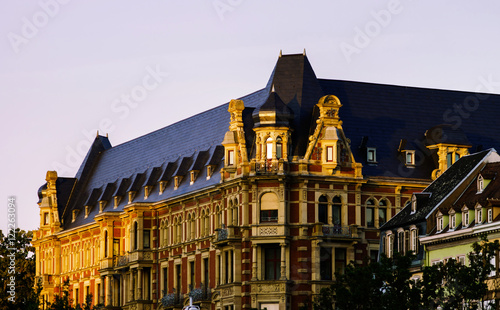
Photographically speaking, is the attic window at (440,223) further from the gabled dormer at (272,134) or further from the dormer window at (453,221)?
the gabled dormer at (272,134)

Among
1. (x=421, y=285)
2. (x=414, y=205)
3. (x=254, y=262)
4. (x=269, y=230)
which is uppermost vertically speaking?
(x=414, y=205)

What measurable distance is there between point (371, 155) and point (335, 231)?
8.35 m

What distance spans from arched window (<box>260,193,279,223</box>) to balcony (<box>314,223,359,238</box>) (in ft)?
11.1

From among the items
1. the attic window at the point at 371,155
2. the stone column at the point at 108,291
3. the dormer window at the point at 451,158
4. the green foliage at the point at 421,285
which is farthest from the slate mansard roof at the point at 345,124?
the green foliage at the point at 421,285

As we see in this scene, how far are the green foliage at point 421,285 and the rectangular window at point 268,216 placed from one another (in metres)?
16.4

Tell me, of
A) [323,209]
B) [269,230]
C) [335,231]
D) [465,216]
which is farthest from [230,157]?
[465,216]

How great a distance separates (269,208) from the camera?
422 feet

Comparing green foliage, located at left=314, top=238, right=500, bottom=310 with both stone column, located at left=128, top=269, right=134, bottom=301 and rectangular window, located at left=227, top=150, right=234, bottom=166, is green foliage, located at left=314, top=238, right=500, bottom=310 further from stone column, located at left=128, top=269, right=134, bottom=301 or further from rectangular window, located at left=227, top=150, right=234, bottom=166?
stone column, located at left=128, top=269, right=134, bottom=301

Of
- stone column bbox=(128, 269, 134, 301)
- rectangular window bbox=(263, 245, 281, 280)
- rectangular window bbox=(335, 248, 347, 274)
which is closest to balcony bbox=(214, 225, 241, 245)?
rectangular window bbox=(263, 245, 281, 280)

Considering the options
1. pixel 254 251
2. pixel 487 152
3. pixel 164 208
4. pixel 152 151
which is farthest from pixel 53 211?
pixel 487 152

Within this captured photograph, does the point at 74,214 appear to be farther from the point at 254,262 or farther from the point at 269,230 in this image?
the point at 269,230

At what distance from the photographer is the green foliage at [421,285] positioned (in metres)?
98.9

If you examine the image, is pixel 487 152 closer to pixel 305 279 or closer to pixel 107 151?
pixel 305 279

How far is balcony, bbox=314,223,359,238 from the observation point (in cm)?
12794
